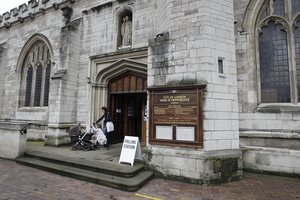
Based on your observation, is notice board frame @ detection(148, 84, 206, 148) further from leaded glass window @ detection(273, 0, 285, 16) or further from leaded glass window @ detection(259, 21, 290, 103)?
leaded glass window @ detection(273, 0, 285, 16)

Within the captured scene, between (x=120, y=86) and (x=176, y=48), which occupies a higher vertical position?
(x=176, y=48)

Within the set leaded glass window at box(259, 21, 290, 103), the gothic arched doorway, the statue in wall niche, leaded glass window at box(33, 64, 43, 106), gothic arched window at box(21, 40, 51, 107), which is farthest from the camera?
leaded glass window at box(33, 64, 43, 106)

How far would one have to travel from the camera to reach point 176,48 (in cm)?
558

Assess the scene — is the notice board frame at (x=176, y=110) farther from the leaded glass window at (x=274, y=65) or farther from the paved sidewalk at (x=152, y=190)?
the leaded glass window at (x=274, y=65)

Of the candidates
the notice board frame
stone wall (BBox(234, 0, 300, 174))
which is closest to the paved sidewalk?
stone wall (BBox(234, 0, 300, 174))

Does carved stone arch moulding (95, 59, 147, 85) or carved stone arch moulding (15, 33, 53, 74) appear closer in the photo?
carved stone arch moulding (95, 59, 147, 85)

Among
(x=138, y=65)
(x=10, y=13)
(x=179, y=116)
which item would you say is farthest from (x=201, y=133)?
(x=10, y=13)

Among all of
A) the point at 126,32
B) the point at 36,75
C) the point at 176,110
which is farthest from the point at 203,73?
the point at 36,75

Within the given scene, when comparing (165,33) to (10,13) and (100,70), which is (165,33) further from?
(10,13)

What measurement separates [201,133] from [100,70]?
A: 5813 mm

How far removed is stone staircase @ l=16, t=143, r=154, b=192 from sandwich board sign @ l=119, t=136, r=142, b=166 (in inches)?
7.8

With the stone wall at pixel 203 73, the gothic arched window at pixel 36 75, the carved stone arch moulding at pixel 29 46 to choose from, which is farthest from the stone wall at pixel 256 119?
the gothic arched window at pixel 36 75

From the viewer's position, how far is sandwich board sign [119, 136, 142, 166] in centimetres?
563

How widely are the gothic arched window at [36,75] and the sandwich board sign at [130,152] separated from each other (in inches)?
280
